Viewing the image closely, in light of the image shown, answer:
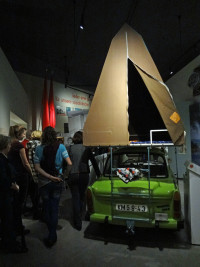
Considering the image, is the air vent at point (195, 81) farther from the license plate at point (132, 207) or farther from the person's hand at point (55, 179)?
the person's hand at point (55, 179)

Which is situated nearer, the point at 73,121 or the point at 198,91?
the point at 198,91

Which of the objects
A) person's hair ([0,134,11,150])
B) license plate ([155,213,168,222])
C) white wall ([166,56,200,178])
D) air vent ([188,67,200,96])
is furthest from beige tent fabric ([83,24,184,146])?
white wall ([166,56,200,178])

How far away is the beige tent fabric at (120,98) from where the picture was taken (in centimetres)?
A: 285

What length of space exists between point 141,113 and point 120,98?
1456mm

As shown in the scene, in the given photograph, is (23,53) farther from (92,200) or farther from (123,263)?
(123,263)

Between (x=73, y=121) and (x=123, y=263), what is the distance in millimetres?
6598

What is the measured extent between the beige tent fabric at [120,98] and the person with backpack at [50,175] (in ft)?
1.64

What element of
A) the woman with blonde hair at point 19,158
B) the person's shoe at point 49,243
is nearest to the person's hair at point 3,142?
the woman with blonde hair at point 19,158

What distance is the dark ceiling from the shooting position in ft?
16.7

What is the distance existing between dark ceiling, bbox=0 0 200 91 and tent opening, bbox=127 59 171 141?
2.41 meters

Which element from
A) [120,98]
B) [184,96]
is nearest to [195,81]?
[184,96]

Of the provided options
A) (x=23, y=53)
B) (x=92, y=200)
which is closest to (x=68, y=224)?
(x=92, y=200)

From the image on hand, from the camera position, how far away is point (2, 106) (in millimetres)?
4965

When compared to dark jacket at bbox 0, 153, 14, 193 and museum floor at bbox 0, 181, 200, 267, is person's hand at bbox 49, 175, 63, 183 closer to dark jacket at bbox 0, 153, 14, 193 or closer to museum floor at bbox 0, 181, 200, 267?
dark jacket at bbox 0, 153, 14, 193
